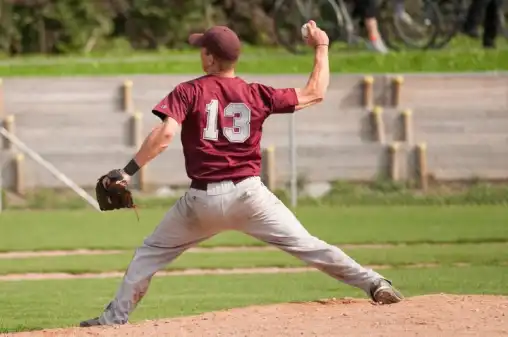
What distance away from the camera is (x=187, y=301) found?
11.3 m

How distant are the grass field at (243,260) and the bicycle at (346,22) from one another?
4163 millimetres

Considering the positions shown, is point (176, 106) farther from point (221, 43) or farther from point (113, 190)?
point (113, 190)

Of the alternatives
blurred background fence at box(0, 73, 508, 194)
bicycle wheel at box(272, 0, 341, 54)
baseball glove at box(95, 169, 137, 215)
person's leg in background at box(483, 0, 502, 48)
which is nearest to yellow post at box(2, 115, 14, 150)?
blurred background fence at box(0, 73, 508, 194)

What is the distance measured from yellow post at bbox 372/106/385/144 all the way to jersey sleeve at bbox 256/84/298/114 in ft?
41.4

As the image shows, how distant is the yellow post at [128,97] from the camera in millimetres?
21734

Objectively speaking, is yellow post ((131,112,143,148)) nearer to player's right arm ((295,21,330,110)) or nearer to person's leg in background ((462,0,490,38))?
person's leg in background ((462,0,490,38))

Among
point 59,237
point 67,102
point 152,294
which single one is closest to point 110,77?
point 67,102

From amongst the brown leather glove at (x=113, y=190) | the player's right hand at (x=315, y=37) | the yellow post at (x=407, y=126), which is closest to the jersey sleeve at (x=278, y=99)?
the player's right hand at (x=315, y=37)

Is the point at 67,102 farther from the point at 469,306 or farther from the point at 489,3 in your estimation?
the point at 469,306

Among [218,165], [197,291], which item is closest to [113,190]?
[218,165]

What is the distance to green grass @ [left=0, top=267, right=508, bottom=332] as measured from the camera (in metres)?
10.7

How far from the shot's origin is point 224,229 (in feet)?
29.3

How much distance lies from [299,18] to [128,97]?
10.5 ft

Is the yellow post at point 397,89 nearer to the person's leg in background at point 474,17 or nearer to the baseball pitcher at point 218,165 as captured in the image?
the person's leg in background at point 474,17
